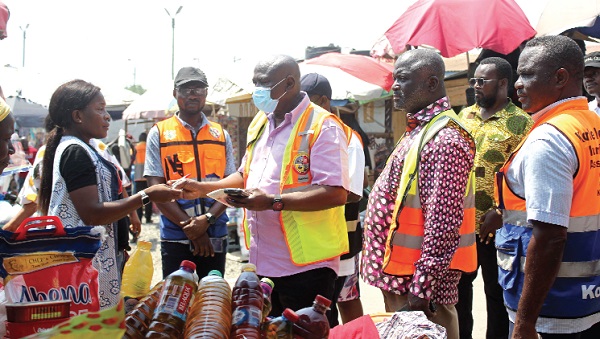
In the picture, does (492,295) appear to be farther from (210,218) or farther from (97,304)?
(97,304)

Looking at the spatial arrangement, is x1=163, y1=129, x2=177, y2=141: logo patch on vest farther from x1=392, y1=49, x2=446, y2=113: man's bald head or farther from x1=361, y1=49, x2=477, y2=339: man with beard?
x1=392, y1=49, x2=446, y2=113: man's bald head

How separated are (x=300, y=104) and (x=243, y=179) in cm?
77

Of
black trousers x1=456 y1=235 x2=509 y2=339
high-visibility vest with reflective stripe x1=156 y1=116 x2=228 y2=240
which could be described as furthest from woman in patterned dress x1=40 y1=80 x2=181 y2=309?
black trousers x1=456 y1=235 x2=509 y2=339

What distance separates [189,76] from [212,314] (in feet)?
11.3

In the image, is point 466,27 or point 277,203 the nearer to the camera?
point 277,203

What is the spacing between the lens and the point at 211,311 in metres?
2.03

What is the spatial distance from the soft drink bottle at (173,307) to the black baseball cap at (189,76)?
3.14 meters

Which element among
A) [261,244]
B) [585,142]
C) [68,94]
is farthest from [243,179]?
[585,142]

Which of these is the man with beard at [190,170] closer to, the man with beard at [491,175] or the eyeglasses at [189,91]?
the eyeglasses at [189,91]

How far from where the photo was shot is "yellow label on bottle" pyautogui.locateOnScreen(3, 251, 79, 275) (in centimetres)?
183

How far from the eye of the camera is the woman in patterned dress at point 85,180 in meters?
3.26

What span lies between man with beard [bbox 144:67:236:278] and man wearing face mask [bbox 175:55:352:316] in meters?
1.35

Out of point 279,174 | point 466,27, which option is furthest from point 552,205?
point 466,27

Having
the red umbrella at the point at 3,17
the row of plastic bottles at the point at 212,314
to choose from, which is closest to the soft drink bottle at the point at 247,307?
the row of plastic bottles at the point at 212,314
